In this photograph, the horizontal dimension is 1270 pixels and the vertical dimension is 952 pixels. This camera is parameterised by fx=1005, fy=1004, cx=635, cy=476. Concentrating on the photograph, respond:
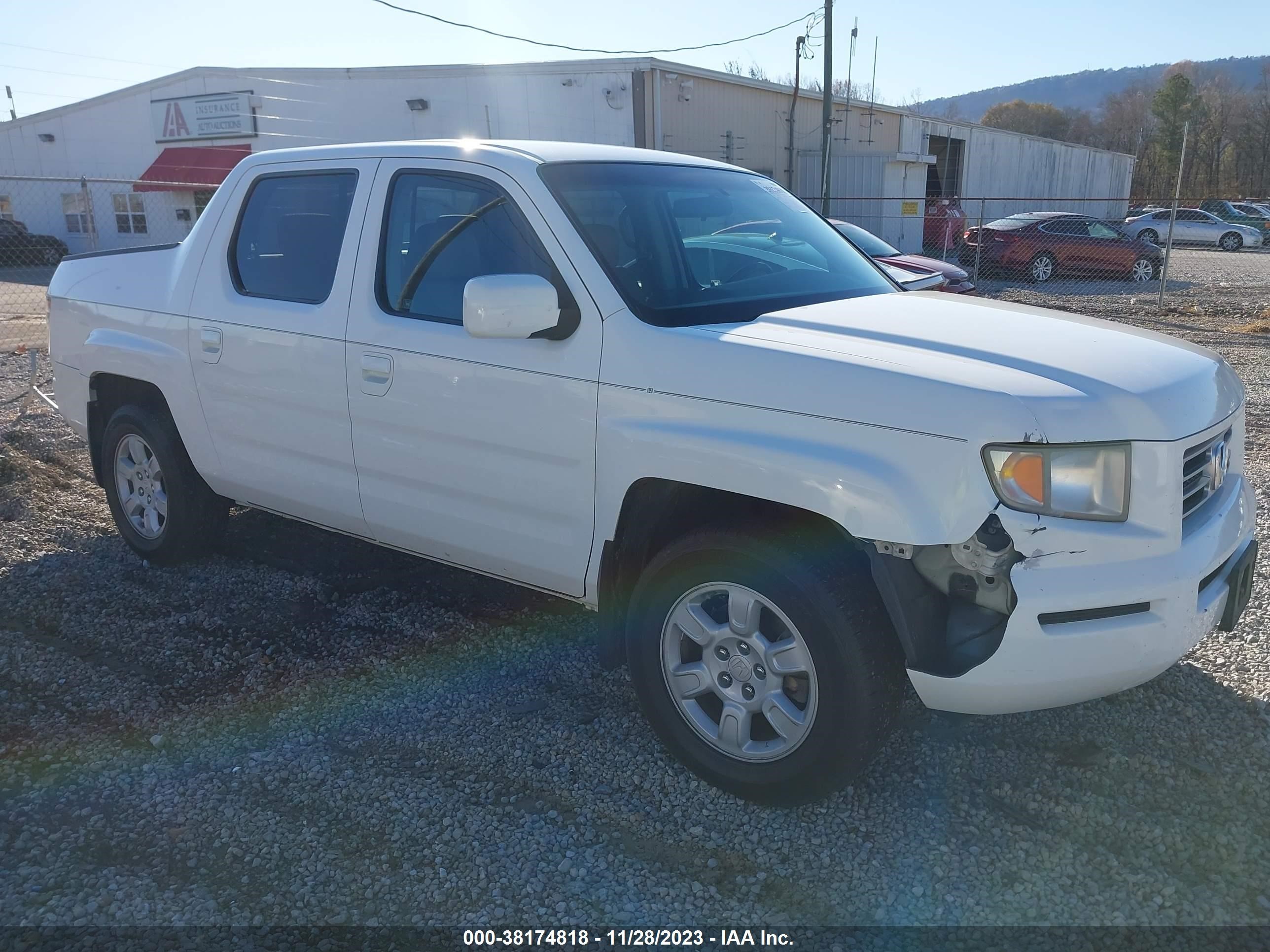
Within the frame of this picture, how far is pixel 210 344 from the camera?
4.44 metres

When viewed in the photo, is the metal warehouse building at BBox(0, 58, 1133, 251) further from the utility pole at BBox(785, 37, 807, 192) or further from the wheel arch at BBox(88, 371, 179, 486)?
the wheel arch at BBox(88, 371, 179, 486)

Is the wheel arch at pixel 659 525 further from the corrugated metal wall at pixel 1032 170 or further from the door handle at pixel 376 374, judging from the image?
the corrugated metal wall at pixel 1032 170

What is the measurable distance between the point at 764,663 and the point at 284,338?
2411mm

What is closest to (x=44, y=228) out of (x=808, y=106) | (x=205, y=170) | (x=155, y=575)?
(x=205, y=170)

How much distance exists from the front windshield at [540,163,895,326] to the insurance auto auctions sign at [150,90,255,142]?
28218 millimetres

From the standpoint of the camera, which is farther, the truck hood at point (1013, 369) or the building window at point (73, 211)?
the building window at point (73, 211)

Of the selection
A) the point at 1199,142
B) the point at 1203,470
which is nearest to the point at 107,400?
the point at 1203,470

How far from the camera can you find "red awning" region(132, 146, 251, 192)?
29.0m

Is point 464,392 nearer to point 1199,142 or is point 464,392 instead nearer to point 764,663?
point 764,663

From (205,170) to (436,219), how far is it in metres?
29.4

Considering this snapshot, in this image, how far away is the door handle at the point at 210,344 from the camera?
4.41 m

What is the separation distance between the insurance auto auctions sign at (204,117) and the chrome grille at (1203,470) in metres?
30.0

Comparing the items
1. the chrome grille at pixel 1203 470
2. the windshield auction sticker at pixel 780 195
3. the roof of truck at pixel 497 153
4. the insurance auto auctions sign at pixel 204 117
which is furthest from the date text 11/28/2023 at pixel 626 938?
the insurance auto auctions sign at pixel 204 117

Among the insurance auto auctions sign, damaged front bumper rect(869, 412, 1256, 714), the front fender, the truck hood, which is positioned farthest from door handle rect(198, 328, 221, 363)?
the insurance auto auctions sign
